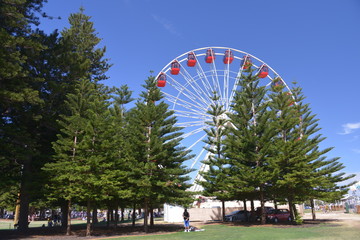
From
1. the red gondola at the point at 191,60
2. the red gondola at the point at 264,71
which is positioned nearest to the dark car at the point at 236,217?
the red gondola at the point at 264,71

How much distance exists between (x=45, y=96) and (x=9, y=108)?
2485 mm

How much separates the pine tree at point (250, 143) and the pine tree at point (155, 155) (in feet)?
12.3

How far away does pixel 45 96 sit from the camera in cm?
2120

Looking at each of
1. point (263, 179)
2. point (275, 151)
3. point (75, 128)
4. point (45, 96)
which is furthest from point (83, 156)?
point (275, 151)

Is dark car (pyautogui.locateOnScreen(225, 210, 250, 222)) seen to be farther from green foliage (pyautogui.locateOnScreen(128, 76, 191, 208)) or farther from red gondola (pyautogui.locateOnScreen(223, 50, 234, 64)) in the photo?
red gondola (pyautogui.locateOnScreen(223, 50, 234, 64))

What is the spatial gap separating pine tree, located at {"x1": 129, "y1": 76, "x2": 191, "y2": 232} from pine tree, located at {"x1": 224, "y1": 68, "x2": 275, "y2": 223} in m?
3.75

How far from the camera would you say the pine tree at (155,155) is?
754 inches

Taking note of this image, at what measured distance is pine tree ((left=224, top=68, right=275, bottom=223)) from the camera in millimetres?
20728

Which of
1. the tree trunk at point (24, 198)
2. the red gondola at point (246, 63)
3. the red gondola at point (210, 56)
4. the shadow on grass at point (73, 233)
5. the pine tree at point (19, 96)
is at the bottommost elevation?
the shadow on grass at point (73, 233)

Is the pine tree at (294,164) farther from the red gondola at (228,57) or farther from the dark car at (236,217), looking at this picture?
the red gondola at (228,57)

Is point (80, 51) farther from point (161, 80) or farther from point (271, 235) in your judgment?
point (271, 235)

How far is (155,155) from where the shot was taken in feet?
64.1

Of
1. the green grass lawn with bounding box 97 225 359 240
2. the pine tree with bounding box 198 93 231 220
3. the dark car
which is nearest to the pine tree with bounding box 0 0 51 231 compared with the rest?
the green grass lawn with bounding box 97 225 359 240

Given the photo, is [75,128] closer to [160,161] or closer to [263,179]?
[160,161]
